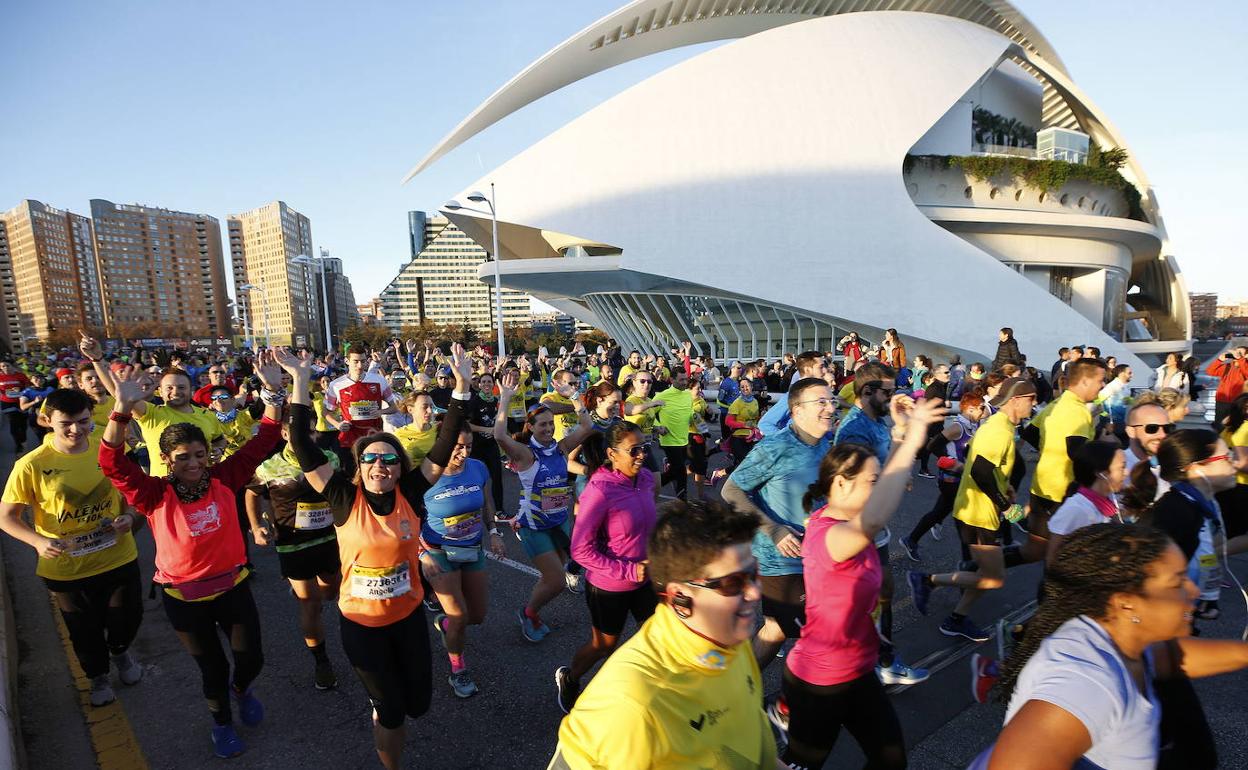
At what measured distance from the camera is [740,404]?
288 inches

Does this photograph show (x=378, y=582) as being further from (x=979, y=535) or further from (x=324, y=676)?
(x=979, y=535)

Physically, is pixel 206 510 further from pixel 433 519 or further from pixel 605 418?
pixel 605 418

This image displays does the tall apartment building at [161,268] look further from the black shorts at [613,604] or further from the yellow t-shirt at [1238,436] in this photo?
the yellow t-shirt at [1238,436]

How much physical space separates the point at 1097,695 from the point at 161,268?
145556 mm

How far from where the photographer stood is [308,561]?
12.0 feet

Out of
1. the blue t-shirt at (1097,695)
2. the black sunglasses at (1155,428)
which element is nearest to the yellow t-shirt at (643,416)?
the black sunglasses at (1155,428)

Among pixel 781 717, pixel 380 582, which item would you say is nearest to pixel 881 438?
pixel 781 717

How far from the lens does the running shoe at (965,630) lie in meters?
3.73

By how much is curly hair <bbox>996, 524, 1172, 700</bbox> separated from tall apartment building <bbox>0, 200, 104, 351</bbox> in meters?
133

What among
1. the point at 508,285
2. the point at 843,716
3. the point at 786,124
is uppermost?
the point at 786,124

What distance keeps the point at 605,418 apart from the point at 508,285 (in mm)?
22274

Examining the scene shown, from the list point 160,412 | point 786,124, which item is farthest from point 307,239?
point 160,412

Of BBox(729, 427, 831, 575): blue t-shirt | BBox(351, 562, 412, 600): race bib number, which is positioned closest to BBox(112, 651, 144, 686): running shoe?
BBox(351, 562, 412, 600): race bib number

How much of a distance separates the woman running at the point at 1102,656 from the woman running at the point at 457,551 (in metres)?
2.71
